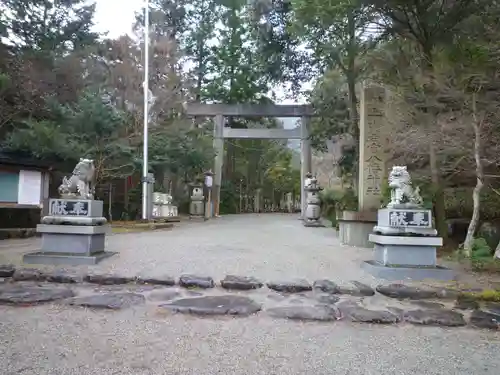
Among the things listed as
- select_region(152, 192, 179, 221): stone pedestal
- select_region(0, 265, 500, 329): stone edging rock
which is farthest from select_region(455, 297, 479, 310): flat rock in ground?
select_region(152, 192, 179, 221): stone pedestal

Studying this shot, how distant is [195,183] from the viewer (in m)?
19.8

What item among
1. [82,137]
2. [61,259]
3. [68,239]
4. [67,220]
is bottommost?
[61,259]

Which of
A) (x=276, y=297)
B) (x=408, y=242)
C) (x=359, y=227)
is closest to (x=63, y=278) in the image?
(x=276, y=297)

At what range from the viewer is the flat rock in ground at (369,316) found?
3.82 m

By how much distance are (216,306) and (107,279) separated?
5.50ft

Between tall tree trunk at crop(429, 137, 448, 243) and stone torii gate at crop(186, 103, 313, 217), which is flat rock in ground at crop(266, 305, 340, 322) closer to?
tall tree trunk at crop(429, 137, 448, 243)

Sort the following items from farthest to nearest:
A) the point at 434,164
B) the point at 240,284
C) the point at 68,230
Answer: the point at 434,164, the point at 68,230, the point at 240,284

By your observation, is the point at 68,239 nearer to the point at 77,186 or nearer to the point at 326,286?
the point at 77,186

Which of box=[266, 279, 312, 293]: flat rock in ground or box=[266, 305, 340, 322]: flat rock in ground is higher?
box=[266, 279, 312, 293]: flat rock in ground

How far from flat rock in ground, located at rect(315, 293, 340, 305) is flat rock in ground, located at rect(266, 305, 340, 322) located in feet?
0.73

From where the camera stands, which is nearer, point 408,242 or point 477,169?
point 408,242

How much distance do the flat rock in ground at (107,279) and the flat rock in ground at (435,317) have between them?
3242mm

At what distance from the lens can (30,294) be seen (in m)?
4.30

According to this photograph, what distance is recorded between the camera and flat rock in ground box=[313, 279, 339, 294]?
15.8 feet
